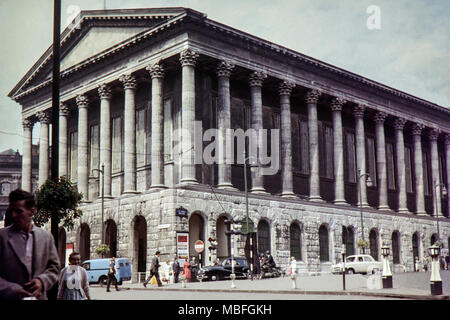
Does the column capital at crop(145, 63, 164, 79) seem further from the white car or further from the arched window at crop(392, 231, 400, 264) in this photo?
the arched window at crop(392, 231, 400, 264)

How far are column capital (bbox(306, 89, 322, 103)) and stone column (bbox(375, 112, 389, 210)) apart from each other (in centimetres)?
1036

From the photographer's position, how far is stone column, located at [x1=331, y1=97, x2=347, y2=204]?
59.7 meters

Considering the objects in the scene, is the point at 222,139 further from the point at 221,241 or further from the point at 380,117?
the point at 380,117

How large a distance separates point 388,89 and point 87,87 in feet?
101

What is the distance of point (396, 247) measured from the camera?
64.9m

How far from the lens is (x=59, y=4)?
1289 cm

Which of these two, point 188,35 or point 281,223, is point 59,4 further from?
point 281,223

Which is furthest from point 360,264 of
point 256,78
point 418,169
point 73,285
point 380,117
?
point 73,285

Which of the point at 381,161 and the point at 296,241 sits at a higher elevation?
the point at 381,161

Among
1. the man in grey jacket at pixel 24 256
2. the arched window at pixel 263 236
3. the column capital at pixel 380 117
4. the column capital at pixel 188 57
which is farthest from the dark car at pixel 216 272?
the man in grey jacket at pixel 24 256

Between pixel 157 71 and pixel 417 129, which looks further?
pixel 417 129

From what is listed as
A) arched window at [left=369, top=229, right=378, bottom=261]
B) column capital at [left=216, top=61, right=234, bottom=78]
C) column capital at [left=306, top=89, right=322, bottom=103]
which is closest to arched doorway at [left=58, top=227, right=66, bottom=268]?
column capital at [left=216, top=61, right=234, bottom=78]

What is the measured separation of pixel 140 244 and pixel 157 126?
1148cm
